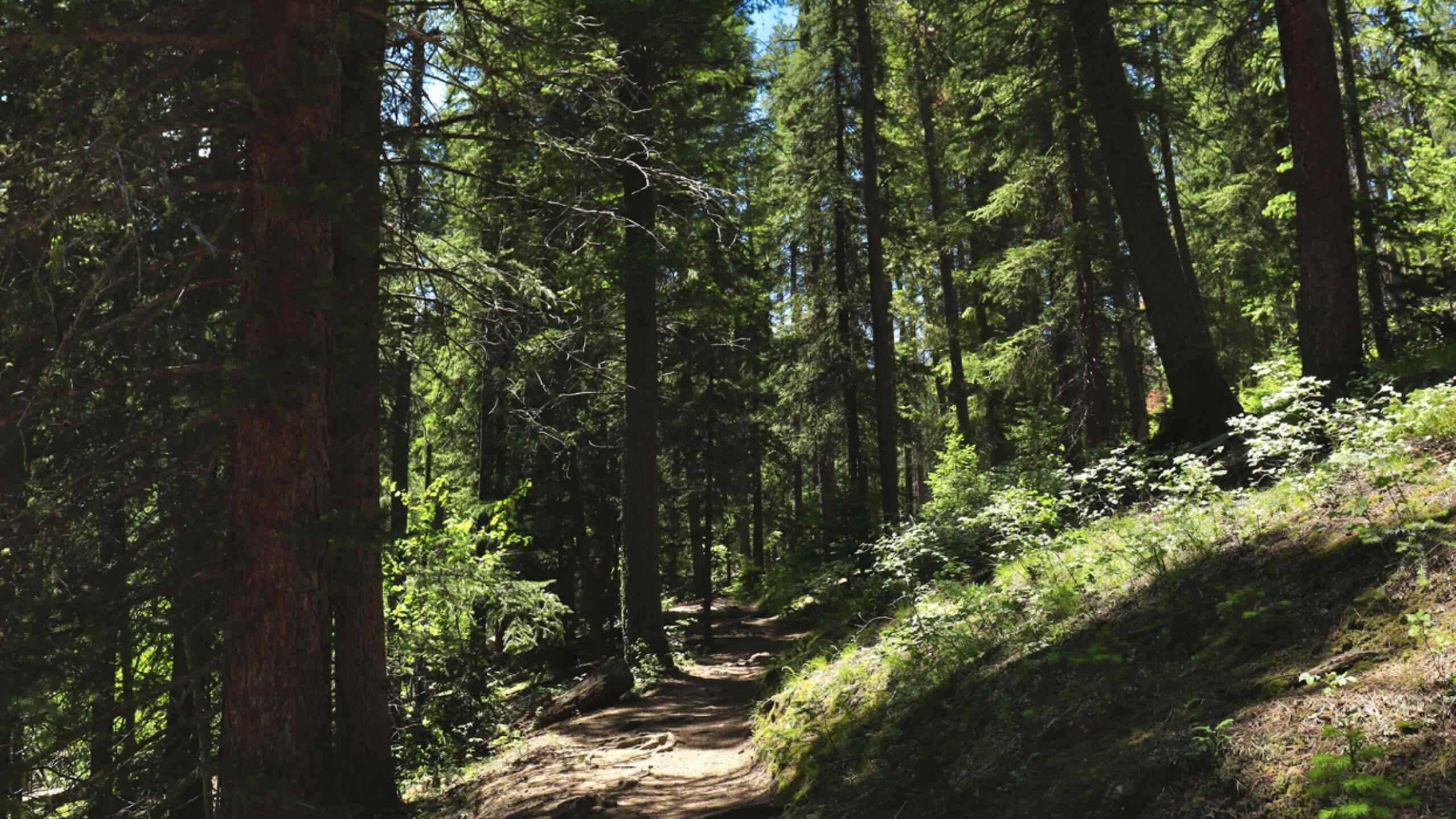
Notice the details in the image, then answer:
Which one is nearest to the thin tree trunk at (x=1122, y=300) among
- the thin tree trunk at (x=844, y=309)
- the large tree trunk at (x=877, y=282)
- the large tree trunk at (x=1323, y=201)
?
the large tree trunk at (x=877, y=282)

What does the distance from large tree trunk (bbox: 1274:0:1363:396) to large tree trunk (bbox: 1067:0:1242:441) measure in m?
1.45

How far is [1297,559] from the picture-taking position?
5.16m

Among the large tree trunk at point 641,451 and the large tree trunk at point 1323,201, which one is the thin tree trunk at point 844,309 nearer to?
the large tree trunk at point 641,451

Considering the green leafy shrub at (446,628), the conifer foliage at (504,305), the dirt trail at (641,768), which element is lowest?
the dirt trail at (641,768)

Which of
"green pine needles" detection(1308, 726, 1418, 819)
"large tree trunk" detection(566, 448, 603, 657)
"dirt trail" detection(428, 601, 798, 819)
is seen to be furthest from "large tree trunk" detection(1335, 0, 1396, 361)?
"large tree trunk" detection(566, 448, 603, 657)

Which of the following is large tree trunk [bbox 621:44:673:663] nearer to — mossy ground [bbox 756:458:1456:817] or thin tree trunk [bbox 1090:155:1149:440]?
mossy ground [bbox 756:458:1456:817]

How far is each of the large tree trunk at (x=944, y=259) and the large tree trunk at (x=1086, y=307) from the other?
440 centimetres

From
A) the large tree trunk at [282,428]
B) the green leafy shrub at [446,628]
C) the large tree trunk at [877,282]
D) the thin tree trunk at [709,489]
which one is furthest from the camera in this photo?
the thin tree trunk at [709,489]

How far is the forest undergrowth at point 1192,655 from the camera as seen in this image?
3738mm

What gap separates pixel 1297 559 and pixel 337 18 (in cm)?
691

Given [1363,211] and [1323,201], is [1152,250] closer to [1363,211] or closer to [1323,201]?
[1323,201]

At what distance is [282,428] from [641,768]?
18.4 feet

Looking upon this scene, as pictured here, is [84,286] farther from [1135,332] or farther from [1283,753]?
[1135,332]

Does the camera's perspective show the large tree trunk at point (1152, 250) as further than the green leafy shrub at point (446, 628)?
No
